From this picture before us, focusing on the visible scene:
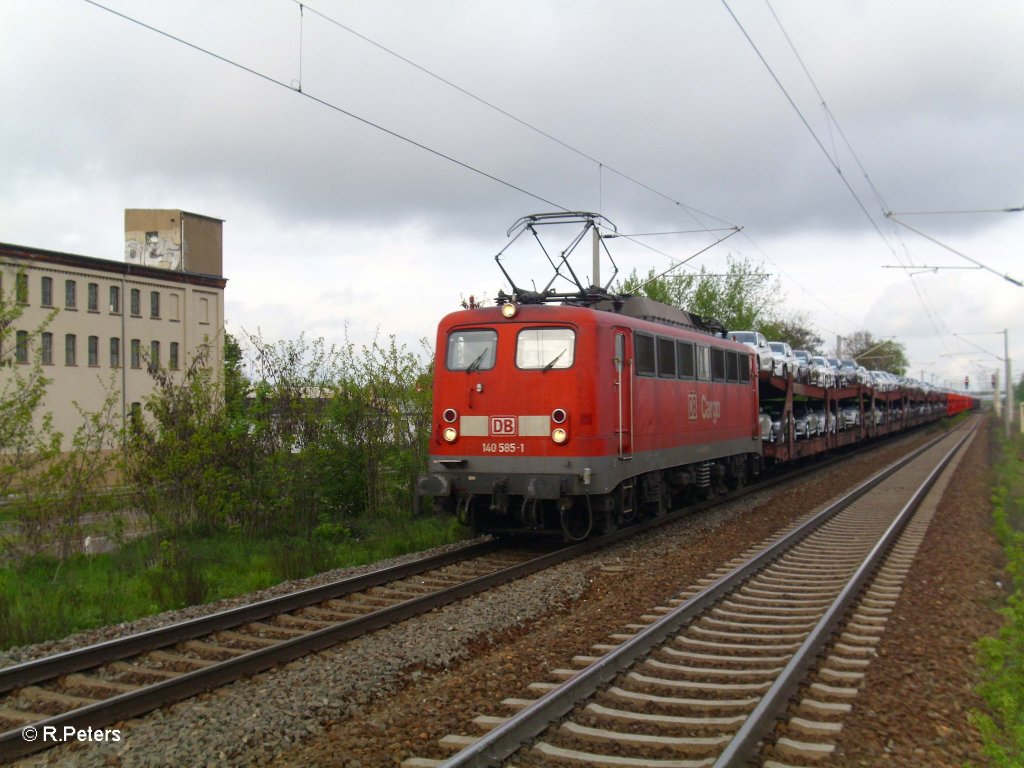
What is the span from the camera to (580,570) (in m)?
10.8

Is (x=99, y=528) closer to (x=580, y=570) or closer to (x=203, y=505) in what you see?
(x=203, y=505)

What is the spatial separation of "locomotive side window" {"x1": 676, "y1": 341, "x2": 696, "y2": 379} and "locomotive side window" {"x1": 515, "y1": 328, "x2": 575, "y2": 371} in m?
3.25

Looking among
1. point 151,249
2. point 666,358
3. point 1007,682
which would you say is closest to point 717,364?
point 666,358

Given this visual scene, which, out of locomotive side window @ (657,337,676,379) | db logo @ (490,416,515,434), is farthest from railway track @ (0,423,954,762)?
locomotive side window @ (657,337,676,379)

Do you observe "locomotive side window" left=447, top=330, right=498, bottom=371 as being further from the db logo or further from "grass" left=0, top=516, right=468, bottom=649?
"grass" left=0, top=516, right=468, bottom=649

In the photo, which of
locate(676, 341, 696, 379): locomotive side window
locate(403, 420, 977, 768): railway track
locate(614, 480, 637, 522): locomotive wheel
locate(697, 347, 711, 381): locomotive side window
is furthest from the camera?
locate(697, 347, 711, 381): locomotive side window

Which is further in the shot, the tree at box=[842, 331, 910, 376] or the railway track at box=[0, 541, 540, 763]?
the tree at box=[842, 331, 910, 376]

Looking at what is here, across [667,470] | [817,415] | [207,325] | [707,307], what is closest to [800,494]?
[667,470]

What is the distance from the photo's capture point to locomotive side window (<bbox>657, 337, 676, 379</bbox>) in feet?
44.8

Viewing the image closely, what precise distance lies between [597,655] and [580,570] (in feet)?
12.4

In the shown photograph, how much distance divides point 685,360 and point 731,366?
10.8 feet

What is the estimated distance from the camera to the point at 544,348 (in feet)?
38.8

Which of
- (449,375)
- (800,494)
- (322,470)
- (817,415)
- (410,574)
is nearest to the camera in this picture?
(410,574)

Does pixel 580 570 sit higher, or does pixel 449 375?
pixel 449 375
